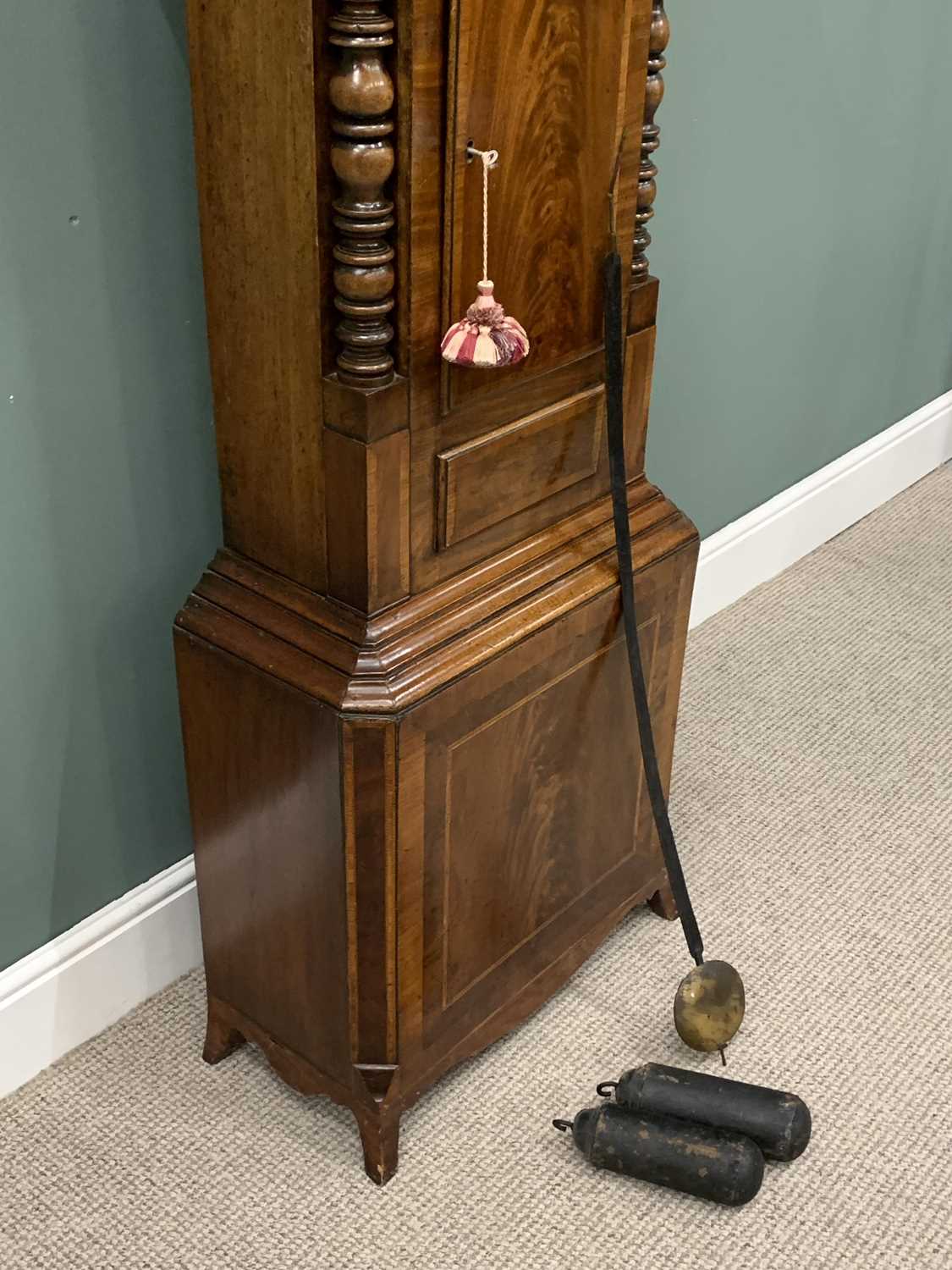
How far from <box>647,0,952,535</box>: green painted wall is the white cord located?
80 cm

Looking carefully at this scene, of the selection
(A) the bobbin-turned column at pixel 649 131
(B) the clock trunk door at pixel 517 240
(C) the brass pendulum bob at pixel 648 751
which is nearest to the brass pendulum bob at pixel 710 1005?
(C) the brass pendulum bob at pixel 648 751

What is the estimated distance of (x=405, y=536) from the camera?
4.00ft

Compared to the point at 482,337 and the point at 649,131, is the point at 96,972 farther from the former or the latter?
the point at 649,131

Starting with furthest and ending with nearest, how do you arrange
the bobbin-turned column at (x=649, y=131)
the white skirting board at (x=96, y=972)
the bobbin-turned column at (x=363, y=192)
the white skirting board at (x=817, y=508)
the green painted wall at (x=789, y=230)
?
the white skirting board at (x=817, y=508) → the green painted wall at (x=789, y=230) → the white skirting board at (x=96, y=972) → the bobbin-turned column at (x=649, y=131) → the bobbin-turned column at (x=363, y=192)

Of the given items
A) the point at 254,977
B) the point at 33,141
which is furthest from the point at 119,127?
the point at 254,977

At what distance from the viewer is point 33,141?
118 cm

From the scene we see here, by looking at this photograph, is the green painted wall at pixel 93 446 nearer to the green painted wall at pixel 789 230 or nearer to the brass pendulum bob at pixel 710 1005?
the brass pendulum bob at pixel 710 1005

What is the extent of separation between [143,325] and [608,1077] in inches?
37.0

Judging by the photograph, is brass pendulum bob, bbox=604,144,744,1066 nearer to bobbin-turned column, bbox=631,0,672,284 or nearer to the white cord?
bobbin-turned column, bbox=631,0,672,284

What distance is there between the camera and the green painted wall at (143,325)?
122 centimetres

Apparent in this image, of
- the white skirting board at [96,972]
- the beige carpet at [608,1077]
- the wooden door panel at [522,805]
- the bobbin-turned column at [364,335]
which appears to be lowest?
the beige carpet at [608,1077]

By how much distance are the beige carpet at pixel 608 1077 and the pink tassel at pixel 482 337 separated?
835 millimetres

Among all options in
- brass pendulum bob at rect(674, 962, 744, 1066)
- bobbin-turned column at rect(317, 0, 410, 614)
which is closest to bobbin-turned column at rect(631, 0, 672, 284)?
bobbin-turned column at rect(317, 0, 410, 614)

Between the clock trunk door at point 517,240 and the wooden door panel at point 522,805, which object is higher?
the clock trunk door at point 517,240
